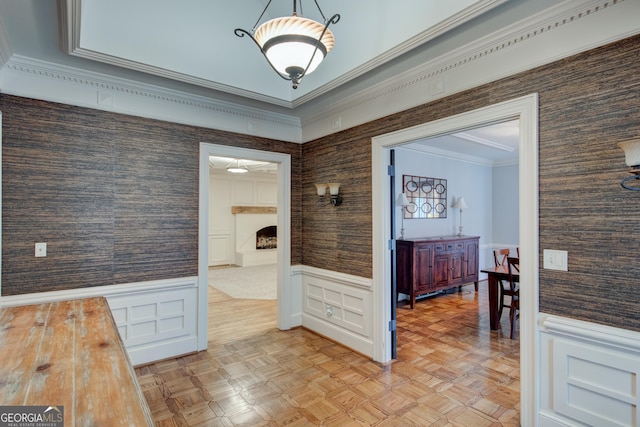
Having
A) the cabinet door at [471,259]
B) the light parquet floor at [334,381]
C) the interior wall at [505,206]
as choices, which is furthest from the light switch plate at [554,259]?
the interior wall at [505,206]

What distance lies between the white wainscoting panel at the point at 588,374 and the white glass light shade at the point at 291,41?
2187 mm

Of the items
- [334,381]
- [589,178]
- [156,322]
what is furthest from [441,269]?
[156,322]

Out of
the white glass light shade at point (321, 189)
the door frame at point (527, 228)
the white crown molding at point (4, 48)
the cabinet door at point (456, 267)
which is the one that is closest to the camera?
the door frame at point (527, 228)

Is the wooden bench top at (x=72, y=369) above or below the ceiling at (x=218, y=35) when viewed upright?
below

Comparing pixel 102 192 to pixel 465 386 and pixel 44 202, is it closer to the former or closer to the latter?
pixel 44 202

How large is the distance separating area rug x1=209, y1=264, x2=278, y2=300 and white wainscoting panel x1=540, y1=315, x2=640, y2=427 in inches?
172

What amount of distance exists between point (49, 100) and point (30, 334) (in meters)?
2.10

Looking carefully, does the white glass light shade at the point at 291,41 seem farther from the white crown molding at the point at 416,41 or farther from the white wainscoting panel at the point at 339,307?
the white wainscoting panel at the point at 339,307

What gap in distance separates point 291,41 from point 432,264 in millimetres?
4496

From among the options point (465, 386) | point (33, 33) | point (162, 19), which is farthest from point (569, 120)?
point (33, 33)

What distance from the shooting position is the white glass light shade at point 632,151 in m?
1.57

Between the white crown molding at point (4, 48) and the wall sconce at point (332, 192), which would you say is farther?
the wall sconce at point (332, 192)

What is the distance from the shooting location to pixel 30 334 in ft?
5.63

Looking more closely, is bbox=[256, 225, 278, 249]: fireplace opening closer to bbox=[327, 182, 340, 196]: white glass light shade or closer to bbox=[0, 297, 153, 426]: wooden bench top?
bbox=[327, 182, 340, 196]: white glass light shade
